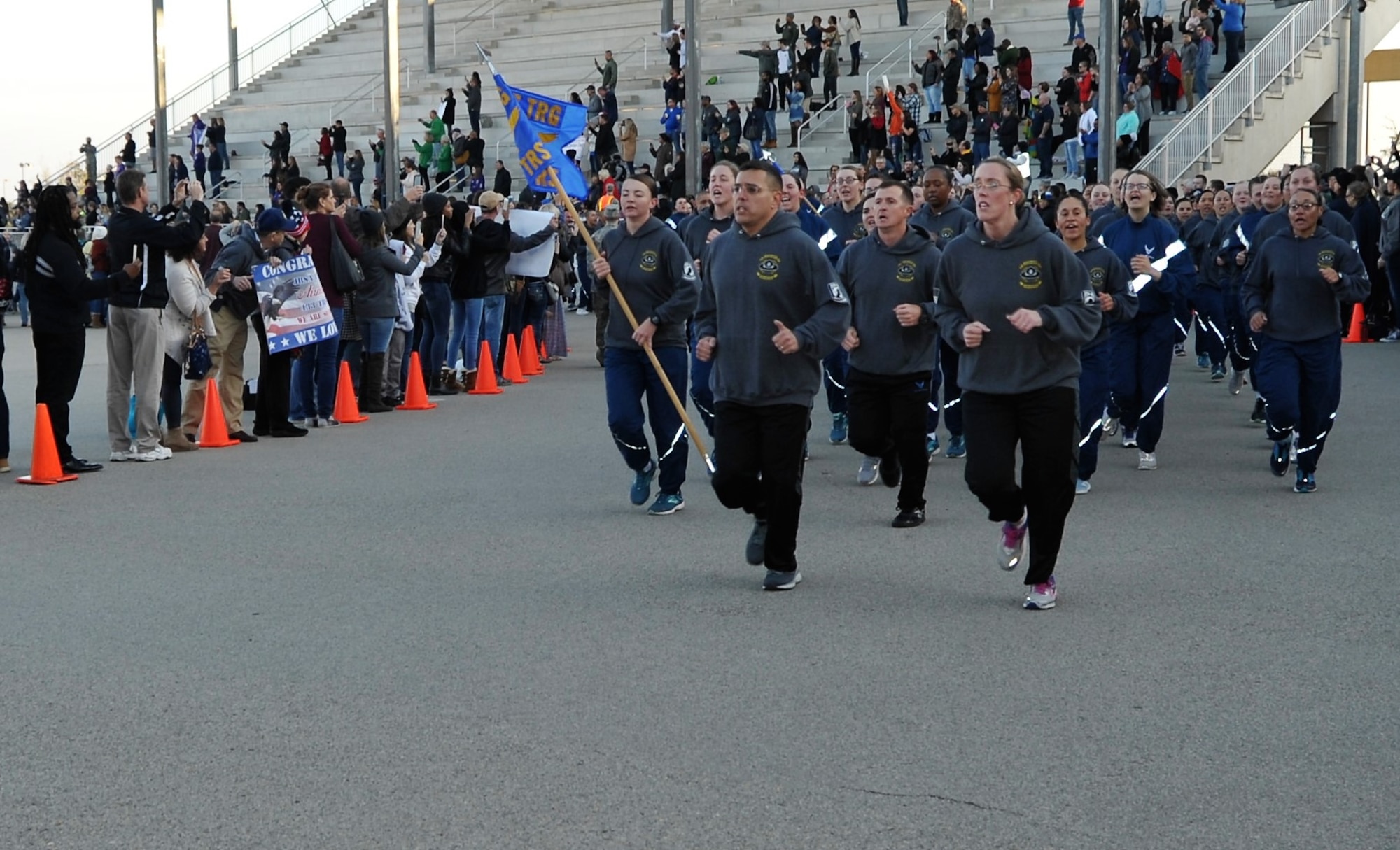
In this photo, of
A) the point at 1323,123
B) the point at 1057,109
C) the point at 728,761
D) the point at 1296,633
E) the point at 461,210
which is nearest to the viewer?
the point at 728,761

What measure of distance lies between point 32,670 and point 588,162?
33.6 m

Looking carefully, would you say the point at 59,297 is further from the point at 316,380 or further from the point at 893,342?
the point at 893,342

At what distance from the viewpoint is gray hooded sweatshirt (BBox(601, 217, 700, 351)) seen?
393 inches

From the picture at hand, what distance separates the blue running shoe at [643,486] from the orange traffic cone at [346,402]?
517cm

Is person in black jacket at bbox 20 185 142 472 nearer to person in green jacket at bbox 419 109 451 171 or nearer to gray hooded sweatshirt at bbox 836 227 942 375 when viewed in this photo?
gray hooded sweatshirt at bbox 836 227 942 375

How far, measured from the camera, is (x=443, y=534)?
31.0 feet

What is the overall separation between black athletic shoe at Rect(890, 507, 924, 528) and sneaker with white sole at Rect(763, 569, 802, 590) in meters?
1.76

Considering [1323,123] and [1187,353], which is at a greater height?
[1323,123]

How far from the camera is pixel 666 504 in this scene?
10086 mm

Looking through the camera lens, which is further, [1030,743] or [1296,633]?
[1296,633]

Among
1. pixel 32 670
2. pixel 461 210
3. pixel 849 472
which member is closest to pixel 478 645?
pixel 32 670

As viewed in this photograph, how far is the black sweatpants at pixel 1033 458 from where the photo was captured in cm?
735

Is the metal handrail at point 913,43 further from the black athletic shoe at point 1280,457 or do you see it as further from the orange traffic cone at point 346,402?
the black athletic shoe at point 1280,457

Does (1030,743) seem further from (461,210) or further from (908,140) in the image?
(908,140)
